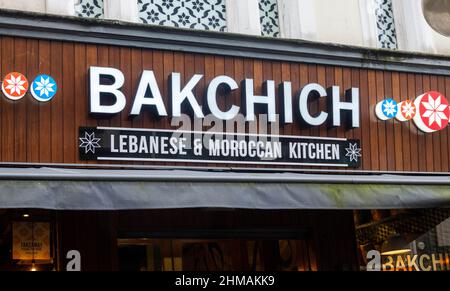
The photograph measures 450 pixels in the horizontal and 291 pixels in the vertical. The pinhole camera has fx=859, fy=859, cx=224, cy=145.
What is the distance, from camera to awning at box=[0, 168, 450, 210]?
8.68 m

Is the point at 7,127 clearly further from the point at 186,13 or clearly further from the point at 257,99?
the point at 257,99

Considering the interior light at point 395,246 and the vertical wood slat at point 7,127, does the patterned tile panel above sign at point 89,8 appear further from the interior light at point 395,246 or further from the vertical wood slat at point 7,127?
the interior light at point 395,246

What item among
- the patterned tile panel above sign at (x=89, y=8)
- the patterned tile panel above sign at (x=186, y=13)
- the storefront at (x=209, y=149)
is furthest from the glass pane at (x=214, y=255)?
the patterned tile panel above sign at (x=89, y=8)

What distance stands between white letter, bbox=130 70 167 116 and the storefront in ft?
0.06

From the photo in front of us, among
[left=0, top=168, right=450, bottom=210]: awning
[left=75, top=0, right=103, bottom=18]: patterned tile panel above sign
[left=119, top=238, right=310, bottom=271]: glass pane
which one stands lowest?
[left=119, top=238, right=310, bottom=271]: glass pane

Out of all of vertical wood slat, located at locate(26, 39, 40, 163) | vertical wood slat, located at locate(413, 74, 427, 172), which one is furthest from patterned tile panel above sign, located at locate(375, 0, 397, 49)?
vertical wood slat, located at locate(26, 39, 40, 163)

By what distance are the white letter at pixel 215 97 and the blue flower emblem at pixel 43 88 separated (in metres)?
1.90

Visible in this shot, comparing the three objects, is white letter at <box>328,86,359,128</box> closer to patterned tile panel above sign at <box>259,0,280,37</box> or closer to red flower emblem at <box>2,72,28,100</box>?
patterned tile panel above sign at <box>259,0,280,37</box>

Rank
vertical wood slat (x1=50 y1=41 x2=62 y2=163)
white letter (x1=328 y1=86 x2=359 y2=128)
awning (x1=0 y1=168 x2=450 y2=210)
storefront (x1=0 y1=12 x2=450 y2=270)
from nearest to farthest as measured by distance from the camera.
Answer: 1. awning (x1=0 y1=168 x2=450 y2=210)
2. storefront (x1=0 y1=12 x2=450 y2=270)
3. vertical wood slat (x1=50 y1=41 x2=62 y2=163)
4. white letter (x1=328 y1=86 x2=359 y2=128)

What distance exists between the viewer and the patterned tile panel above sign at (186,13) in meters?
10.6

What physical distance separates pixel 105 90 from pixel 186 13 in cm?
172

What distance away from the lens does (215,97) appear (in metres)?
10.3

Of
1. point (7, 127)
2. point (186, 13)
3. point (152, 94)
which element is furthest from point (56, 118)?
point (186, 13)
